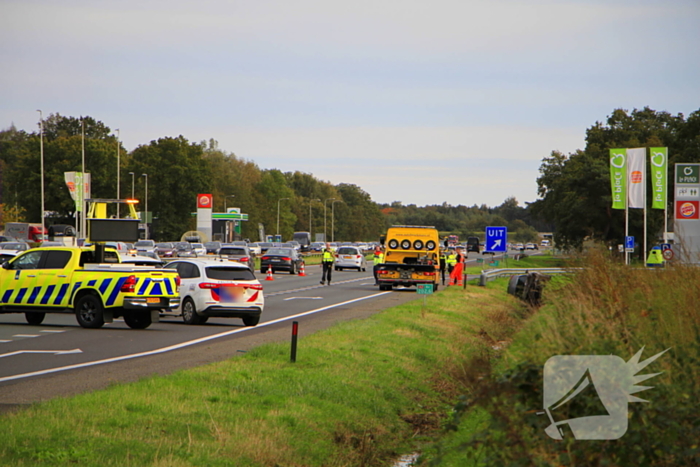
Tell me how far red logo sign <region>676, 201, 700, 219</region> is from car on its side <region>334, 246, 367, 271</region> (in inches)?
884

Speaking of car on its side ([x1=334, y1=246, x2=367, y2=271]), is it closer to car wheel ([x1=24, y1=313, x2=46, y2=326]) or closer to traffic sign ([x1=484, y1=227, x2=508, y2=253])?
traffic sign ([x1=484, y1=227, x2=508, y2=253])

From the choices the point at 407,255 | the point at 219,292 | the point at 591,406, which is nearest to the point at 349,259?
the point at 407,255

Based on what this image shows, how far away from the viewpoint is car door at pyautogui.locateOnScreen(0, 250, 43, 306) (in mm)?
20609

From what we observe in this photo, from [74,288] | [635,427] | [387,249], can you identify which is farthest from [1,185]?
[635,427]

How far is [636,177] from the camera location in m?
51.2

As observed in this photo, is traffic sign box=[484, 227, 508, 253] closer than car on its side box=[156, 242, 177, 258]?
Yes

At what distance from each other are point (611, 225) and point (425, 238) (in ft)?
176

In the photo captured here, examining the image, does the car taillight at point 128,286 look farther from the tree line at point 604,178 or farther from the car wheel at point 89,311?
the tree line at point 604,178

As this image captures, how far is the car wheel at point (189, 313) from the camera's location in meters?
21.9

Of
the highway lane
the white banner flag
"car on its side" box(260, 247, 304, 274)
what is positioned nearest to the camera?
the highway lane

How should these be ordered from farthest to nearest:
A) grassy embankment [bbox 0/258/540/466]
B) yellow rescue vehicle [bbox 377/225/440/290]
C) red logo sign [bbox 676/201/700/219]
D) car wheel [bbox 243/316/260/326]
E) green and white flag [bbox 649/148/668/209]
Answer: green and white flag [bbox 649/148/668/209], red logo sign [bbox 676/201/700/219], yellow rescue vehicle [bbox 377/225/440/290], car wheel [bbox 243/316/260/326], grassy embankment [bbox 0/258/540/466]

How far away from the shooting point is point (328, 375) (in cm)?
1287

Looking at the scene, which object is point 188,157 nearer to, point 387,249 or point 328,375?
point 387,249

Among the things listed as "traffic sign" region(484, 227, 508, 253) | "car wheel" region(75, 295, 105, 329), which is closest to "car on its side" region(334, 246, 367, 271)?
"traffic sign" region(484, 227, 508, 253)
